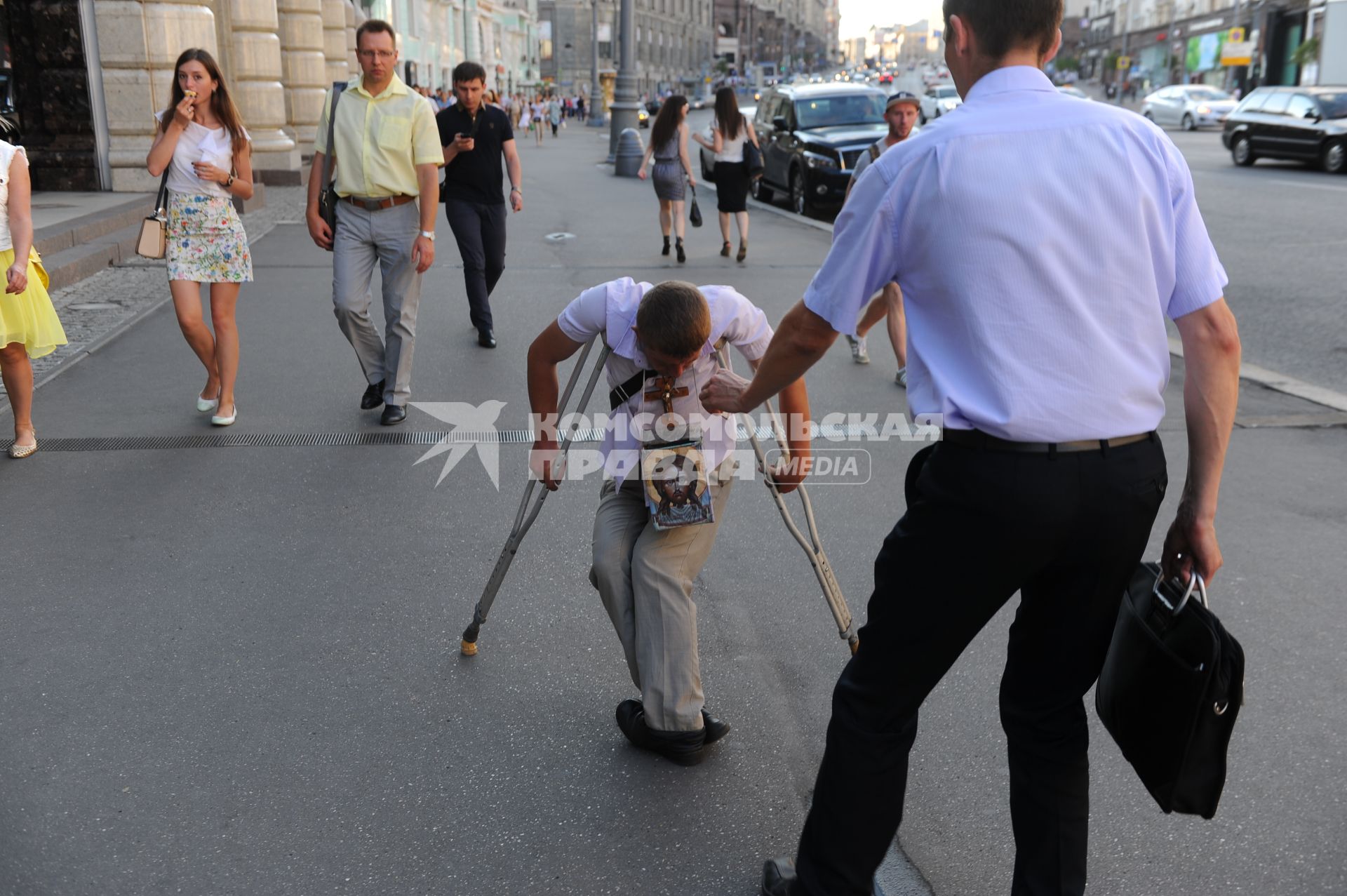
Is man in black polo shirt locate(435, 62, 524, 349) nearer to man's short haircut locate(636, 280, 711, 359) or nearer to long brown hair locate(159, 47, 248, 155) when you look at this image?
long brown hair locate(159, 47, 248, 155)

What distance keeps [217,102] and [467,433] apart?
2.15m

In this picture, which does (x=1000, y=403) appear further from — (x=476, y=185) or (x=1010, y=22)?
(x=476, y=185)

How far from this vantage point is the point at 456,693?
3809 mm

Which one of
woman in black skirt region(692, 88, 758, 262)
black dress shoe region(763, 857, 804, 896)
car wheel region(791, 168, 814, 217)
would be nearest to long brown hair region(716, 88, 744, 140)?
woman in black skirt region(692, 88, 758, 262)

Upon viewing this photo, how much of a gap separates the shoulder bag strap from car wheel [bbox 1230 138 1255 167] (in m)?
25.3

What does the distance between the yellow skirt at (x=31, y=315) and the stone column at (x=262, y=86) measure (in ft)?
49.1

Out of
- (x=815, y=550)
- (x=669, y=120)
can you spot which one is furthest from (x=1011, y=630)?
(x=669, y=120)

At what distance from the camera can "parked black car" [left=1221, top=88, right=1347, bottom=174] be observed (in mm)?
25234

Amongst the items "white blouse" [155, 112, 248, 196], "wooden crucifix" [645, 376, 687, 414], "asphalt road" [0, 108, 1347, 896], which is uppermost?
"white blouse" [155, 112, 248, 196]

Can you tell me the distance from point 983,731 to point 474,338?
248 inches

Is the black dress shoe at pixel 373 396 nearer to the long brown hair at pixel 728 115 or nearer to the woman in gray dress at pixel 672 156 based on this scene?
the woman in gray dress at pixel 672 156

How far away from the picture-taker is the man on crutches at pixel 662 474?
3.22 metres

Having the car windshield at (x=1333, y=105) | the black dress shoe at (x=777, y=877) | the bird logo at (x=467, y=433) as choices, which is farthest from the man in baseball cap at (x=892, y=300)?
the car windshield at (x=1333, y=105)

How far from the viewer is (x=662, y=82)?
11981 cm
